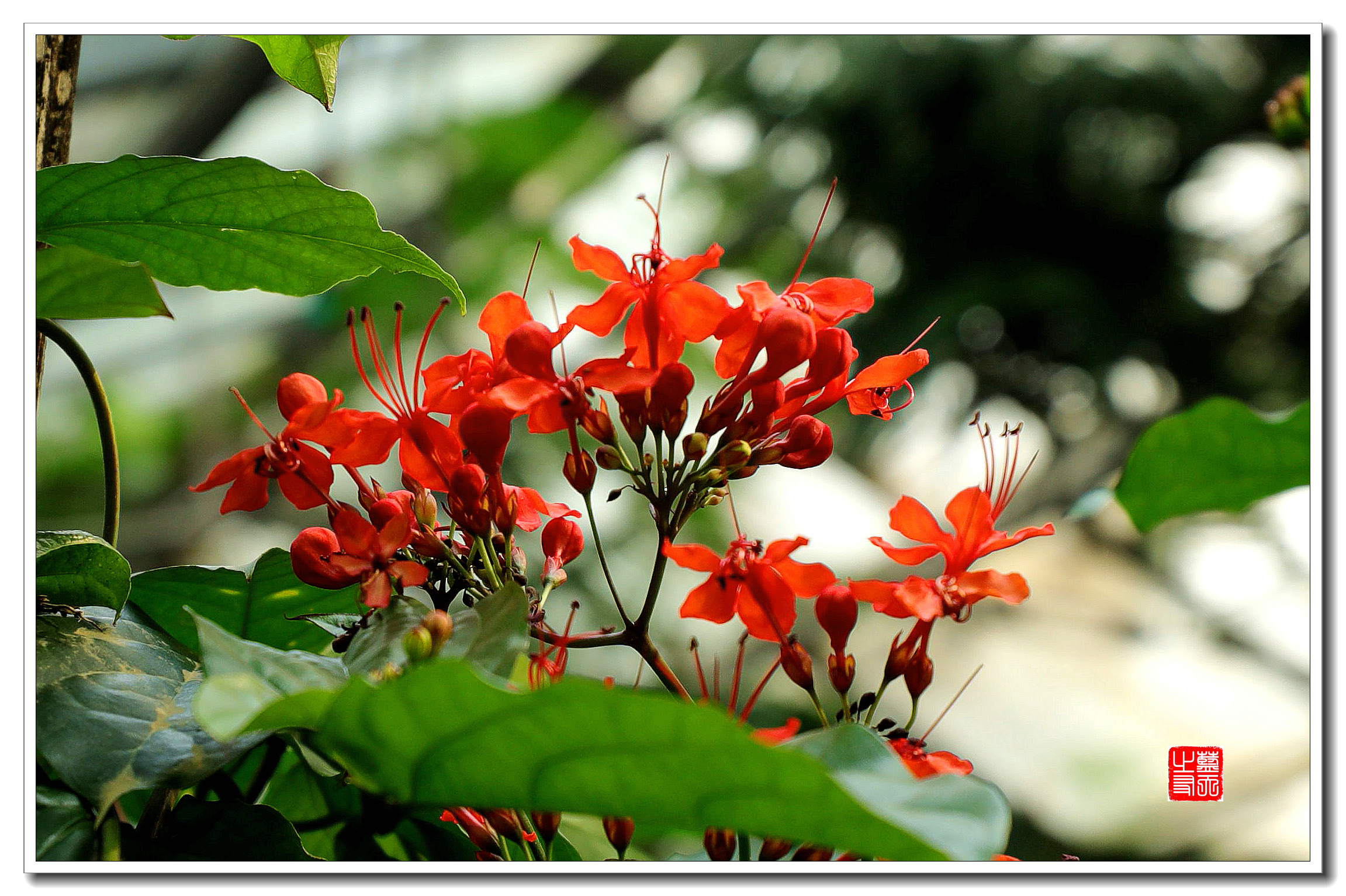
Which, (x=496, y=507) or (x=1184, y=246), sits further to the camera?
(x=1184, y=246)

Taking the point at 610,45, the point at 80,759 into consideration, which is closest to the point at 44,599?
the point at 80,759

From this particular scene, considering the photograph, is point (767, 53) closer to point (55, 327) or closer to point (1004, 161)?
point (1004, 161)

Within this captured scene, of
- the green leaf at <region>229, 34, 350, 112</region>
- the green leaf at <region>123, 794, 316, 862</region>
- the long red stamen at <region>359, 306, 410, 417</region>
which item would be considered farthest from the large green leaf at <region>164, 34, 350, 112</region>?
the green leaf at <region>123, 794, 316, 862</region>

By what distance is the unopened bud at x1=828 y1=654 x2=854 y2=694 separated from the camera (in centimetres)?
44

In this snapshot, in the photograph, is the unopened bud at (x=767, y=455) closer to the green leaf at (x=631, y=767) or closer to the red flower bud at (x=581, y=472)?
the red flower bud at (x=581, y=472)

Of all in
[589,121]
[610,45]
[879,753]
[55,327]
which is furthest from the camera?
[589,121]

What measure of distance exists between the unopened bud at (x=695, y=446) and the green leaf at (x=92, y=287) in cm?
21

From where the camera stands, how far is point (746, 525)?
2.84 meters

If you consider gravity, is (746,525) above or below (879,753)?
above

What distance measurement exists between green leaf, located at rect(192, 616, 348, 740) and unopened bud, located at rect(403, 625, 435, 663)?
0.08 ft

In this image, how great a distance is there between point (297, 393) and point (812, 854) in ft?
0.96

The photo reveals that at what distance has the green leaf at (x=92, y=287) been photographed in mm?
342

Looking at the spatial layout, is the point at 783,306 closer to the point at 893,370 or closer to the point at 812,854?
the point at 893,370

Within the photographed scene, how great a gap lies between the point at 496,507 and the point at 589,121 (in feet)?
11.6
